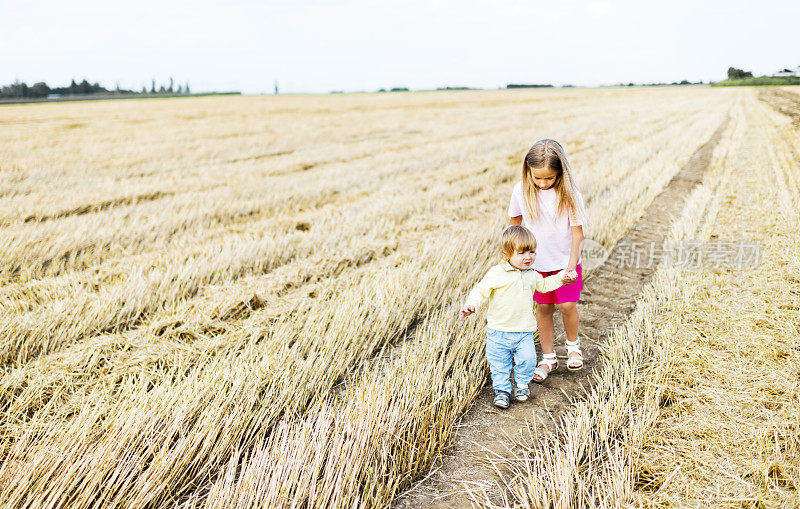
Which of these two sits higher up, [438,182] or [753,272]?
[438,182]

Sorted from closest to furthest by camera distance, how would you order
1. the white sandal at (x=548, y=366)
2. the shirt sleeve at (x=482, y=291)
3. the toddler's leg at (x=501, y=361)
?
1. the shirt sleeve at (x=482, y=291)
2. the toddler's leg at (x=501, y=361)
3. the white sandal at (x=548, y=366)

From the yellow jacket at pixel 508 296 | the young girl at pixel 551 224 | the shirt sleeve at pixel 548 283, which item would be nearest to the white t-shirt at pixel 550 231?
the young girl at pixel 551 224

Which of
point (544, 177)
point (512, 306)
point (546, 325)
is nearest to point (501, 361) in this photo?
point (512, 306)

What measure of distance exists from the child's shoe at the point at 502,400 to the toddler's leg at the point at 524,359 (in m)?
0.12

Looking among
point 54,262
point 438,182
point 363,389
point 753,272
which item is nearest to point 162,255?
point 54,262

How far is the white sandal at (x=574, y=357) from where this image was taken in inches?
118

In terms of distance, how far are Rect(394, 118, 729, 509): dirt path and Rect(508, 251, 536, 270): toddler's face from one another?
2.60ft

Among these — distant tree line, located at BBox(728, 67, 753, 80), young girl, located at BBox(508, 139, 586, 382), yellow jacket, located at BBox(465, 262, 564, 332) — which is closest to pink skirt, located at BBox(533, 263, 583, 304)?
young girl, located at BBox(508, 139, 586, 382)

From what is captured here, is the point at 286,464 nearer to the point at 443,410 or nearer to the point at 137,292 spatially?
the point at 443,410

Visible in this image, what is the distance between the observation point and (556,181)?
114 inches

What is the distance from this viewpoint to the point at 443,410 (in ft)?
8.30

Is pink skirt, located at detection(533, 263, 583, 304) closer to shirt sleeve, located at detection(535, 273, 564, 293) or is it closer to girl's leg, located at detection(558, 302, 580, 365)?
girl's leg, located at detection(558, 302, 580, 365)

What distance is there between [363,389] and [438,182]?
20.5 ft

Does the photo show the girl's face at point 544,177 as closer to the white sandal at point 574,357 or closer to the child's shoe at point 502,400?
the white sandal at point 574,357
